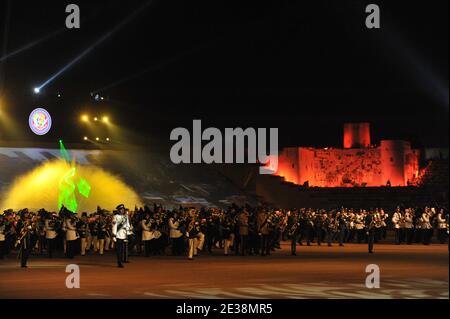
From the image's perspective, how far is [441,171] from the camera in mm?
65500

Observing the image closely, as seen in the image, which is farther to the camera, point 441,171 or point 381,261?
point 441,171

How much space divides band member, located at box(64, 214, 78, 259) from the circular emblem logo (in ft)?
87.7

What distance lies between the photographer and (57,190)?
44.7 metres

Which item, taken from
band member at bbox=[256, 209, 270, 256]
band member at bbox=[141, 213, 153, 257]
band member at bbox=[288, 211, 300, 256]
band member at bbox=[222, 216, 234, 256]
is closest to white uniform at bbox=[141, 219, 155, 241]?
band member at bbox=[141, 213, 153, 257]

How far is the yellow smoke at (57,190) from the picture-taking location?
140 feet

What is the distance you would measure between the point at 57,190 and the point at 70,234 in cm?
1972

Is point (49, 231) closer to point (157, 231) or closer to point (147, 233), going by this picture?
point (147, 233)

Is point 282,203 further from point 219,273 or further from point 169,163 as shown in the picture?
point 219,273

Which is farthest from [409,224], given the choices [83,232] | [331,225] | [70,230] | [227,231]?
[70,230]

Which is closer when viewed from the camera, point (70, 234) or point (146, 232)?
point (70, 234)

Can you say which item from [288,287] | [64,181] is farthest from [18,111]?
[288,287]

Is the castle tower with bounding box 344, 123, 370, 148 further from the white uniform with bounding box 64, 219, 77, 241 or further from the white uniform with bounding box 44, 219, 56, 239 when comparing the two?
the white uniform with bounding box 64, 219, 77, 241

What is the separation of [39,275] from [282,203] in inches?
1445

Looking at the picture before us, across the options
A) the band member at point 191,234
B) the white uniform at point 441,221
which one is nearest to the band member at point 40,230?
the band member at point 191,234
